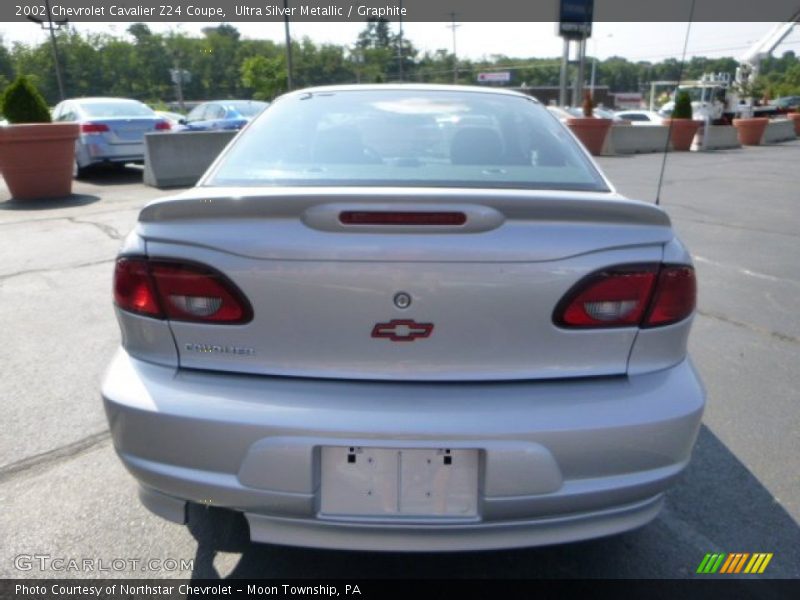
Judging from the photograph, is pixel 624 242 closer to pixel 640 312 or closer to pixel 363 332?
pixel 640 312

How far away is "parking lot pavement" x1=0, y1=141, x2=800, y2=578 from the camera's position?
2195mm

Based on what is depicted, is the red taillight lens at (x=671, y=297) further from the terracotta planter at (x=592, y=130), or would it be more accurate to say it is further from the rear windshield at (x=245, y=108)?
the terracotta planter at (x=592, y=130)

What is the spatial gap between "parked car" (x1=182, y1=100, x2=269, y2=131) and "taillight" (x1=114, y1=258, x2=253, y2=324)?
1367 centimetres

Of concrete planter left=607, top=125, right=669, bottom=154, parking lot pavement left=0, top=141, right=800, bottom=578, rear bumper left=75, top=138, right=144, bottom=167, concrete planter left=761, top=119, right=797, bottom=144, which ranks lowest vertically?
concrete planter left=761, top=119, right=797, bottom=144

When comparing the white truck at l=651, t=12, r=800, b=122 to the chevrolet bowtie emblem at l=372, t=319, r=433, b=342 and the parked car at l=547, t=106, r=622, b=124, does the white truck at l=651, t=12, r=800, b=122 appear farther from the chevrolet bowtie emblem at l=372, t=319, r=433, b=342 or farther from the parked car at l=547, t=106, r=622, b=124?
the chevrolet bowtie emblem at l=372, t=319, r=433, b=342

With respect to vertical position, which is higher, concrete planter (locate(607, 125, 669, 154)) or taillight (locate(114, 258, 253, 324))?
taillight (locate(114, 258, 253, 324))

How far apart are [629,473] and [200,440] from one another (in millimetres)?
1171

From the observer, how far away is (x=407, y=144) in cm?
252

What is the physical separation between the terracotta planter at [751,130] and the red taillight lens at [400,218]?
24625 millimetres

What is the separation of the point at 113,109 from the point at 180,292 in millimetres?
11972

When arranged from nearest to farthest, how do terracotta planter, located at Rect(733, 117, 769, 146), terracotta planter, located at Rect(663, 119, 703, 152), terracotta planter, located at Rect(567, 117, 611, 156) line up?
terracotta planter, located at Rect(567, 117, 611, 156) → terracotta planter, located at Rect(663, 119, 703, 152) → terracotta planter, located at Rect(733, 117, 769, 146)

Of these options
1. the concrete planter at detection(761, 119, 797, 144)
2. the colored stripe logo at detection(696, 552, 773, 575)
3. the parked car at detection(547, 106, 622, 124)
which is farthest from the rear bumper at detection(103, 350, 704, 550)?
the concrete planter at detection(761, 119, 797, 144)

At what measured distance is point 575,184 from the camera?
2.10 metres

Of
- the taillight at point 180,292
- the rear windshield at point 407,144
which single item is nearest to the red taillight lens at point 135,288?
the taillight at point 180,292
